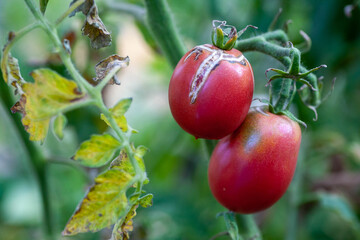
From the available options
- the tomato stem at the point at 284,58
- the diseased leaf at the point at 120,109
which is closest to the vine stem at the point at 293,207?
the tomato stem at the point at 284,58

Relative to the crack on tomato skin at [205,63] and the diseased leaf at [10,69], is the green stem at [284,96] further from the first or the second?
the diseased leaf at [10,69]

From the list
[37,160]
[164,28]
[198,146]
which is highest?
[164,28]

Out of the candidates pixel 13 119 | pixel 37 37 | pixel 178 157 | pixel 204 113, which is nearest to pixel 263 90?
pixel 178 157

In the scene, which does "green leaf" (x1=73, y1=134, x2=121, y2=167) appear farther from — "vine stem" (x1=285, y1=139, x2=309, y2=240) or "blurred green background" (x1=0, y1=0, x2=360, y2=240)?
"vine stem" (x1=285, y1=139, x2=309, y2=240)

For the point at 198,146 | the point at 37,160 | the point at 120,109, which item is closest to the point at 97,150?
the point at 120,109

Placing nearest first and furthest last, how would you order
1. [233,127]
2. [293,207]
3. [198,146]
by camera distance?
[233,127] < [293,207] < [198,146]

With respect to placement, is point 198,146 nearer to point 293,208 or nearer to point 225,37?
point 293,208

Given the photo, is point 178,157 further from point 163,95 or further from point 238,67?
point 238,67
